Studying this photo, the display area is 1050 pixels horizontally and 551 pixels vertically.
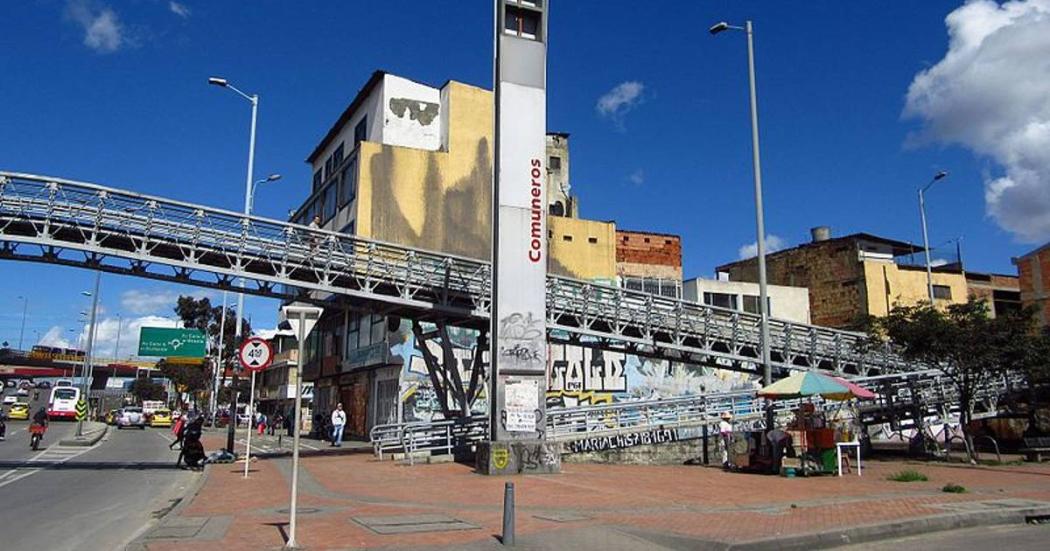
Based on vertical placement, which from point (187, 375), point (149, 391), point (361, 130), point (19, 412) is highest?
point (361, 130)

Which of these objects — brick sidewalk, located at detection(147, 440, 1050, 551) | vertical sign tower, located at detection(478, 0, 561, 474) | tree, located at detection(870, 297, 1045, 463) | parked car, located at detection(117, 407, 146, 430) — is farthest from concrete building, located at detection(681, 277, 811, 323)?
parked car, located at detection(117, 407, 146, 430)

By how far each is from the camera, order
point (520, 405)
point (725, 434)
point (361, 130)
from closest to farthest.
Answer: point (520, 405)
point (725, 434)
point (361, 130)

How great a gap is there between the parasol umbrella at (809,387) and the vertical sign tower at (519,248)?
561 cm

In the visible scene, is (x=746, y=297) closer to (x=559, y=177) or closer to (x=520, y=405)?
(x=559, y=177)

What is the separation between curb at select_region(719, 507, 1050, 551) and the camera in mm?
8953

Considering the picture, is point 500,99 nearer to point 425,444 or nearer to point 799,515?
point 425,444

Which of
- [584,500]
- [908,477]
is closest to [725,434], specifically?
[908,477]

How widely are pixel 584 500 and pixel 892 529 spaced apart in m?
4.85

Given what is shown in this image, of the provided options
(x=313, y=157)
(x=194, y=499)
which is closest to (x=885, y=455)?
(x=194, y=499)

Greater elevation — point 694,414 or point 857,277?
point 857,277

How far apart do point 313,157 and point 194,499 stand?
1612 inches

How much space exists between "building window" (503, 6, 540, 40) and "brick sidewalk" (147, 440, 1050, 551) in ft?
36.3

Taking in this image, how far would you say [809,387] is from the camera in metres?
18.2

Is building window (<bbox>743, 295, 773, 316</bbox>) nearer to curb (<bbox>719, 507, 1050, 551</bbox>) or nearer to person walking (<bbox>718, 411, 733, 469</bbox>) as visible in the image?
person walking (<bbox>718, 411, 733, 469</bbox>)
